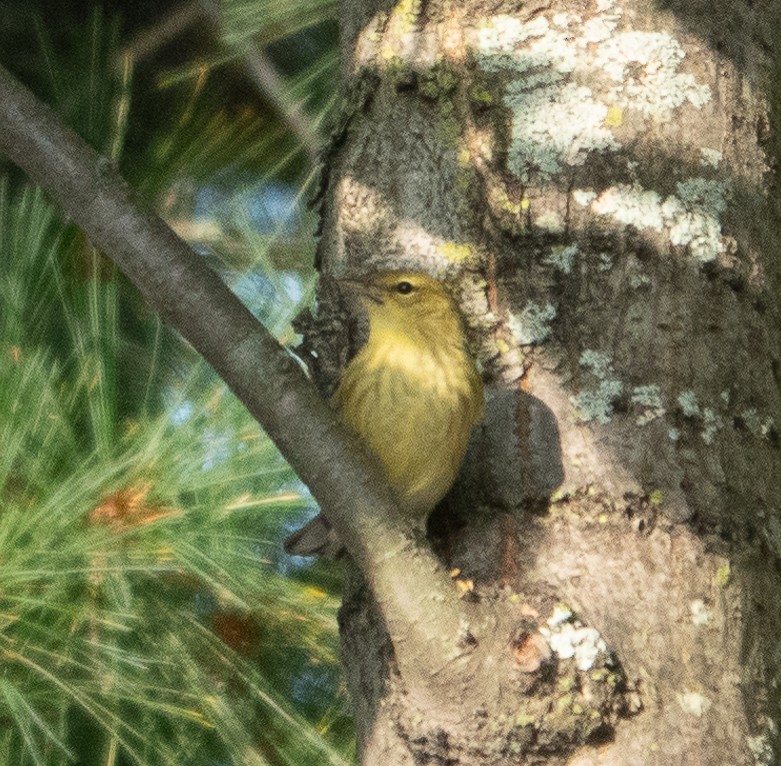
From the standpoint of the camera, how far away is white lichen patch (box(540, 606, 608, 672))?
1.82 metres

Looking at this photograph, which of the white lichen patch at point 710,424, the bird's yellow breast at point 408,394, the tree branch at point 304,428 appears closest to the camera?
the tree branch at point 304,428

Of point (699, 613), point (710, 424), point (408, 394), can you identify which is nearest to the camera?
point (699, 613)

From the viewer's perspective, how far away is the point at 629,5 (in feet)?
7.59

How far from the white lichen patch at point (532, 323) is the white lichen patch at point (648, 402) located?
0.19m

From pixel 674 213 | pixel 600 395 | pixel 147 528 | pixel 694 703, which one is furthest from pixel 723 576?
pixel 147 528

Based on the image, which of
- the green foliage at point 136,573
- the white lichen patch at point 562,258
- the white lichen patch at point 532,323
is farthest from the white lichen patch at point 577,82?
the green foliage at point 136,573

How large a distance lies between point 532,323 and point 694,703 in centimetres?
69

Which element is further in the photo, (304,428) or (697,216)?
(697,216)

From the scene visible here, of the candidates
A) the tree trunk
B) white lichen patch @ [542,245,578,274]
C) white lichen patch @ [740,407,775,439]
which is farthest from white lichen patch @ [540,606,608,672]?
white lichen patch @ [542,245,578,274]

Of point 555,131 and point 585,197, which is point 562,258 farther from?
point 555,131

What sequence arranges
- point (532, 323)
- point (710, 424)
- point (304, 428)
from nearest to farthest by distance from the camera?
1. point (304, 428)
2. point (710, 424)
3. point (532, 323)

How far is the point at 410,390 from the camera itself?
8.45ft

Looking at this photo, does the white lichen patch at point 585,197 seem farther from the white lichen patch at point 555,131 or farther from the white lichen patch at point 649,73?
the white lichen patch at point 649,73

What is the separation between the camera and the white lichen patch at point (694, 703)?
184 cm
